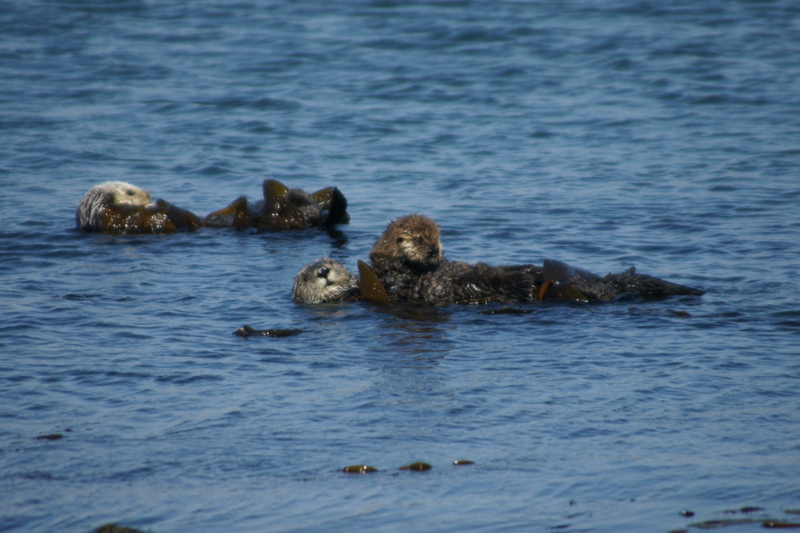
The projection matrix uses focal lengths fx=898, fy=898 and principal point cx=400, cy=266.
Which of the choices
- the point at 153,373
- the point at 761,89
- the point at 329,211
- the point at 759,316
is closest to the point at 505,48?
the point at 761,89

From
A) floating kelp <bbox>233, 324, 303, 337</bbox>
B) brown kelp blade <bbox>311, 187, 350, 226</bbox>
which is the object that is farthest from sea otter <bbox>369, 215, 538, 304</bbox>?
brown kelp blade <bbox>311, 187, 350, 226</bbox>

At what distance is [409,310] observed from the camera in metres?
6.06

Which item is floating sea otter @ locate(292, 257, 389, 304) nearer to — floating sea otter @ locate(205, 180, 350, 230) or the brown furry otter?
the brown furry otter

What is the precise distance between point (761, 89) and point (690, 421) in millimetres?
10647

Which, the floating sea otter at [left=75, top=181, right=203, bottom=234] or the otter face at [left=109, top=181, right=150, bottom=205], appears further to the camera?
the otter face at [left=109, top=181, right=150, bottom=205]

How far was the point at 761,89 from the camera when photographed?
1335 cm

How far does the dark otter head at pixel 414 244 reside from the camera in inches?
238

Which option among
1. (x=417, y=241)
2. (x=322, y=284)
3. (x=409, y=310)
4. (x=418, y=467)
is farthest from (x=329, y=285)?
(x=418, y=467)

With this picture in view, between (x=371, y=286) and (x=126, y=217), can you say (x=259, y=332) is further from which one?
(x=126, y=217)

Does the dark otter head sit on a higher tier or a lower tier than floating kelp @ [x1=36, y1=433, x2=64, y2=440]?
higher

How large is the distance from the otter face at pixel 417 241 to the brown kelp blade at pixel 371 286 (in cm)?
25

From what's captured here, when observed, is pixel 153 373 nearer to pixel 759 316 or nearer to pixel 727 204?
pixel 759 316

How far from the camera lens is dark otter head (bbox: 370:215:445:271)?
6.05 m

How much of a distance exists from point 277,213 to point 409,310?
278 cm
